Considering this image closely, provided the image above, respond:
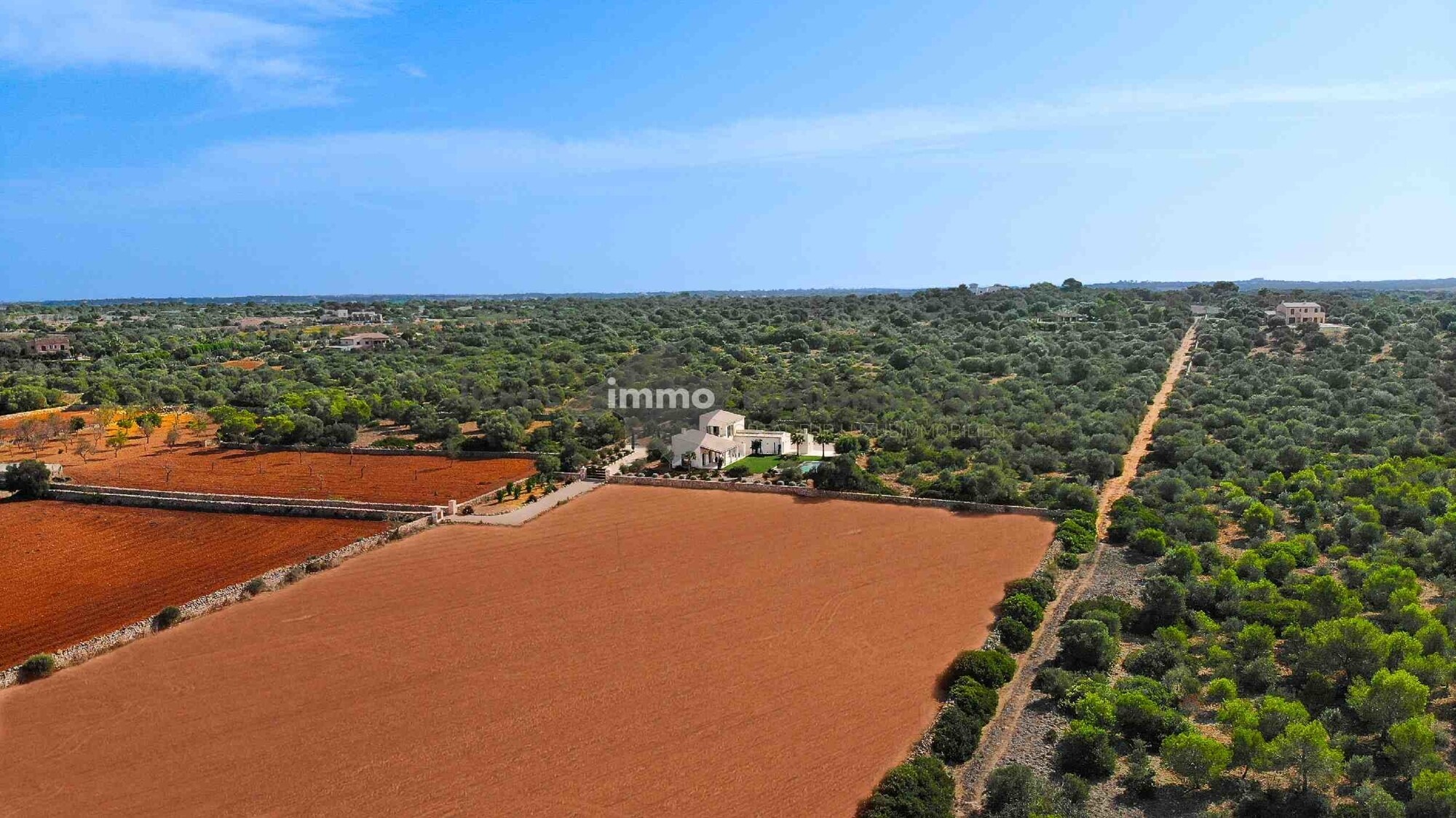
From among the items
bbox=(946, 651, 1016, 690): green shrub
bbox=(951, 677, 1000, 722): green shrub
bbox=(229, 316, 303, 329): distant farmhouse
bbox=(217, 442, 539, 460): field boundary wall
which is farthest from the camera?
bbox=(229, 316, 303, 329): distant farmhouse

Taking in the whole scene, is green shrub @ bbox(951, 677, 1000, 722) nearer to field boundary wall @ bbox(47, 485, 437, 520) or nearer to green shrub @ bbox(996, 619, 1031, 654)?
green shrub @ bbox(996, 619, 1031, 654)

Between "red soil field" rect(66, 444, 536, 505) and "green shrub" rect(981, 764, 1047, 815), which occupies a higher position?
"red soil field" rect(66, 444, 536, 505)

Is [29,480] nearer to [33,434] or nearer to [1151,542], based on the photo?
[33,434]

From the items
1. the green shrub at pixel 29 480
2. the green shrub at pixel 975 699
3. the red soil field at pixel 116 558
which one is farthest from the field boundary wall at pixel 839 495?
the green shrub at pixel 29 480

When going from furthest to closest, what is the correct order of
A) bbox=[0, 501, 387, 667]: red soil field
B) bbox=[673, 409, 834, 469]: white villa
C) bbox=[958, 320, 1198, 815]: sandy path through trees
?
bbox=[673, 409, 834, 469]: white villa < bbox=[0, 501, 387, 667]: red soil field < bbox=[958, 320, 1198, 815]: sandy path through trees

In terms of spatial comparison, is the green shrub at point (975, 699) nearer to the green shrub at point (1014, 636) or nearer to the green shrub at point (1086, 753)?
the green shrub at point (1086, 753)

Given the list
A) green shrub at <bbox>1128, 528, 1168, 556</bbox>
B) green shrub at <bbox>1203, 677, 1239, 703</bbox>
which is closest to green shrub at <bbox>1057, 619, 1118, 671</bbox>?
green shrub at <bbox>1203, 677, 1239, 703</bbox>

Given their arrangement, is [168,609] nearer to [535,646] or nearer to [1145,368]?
[535,646]
